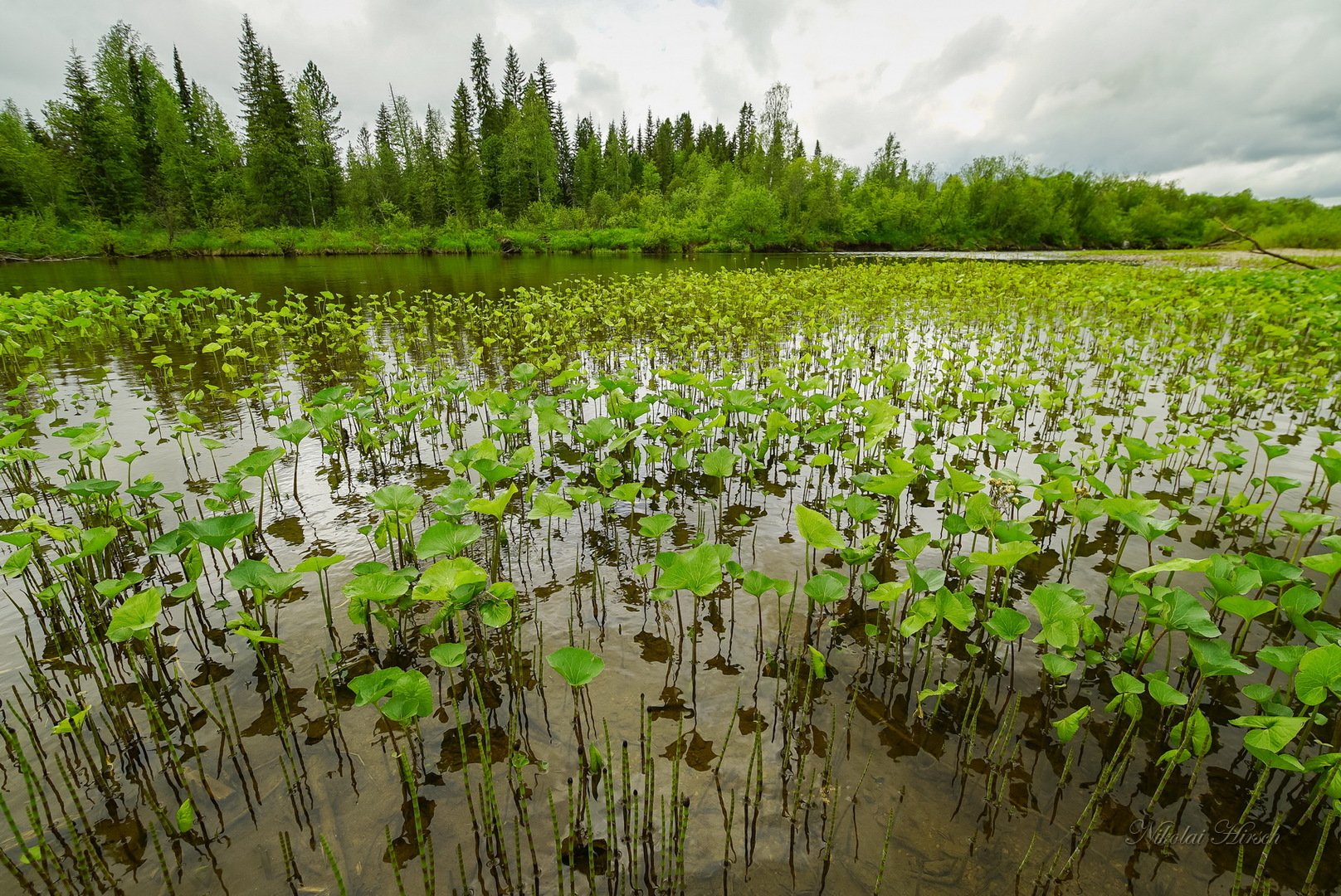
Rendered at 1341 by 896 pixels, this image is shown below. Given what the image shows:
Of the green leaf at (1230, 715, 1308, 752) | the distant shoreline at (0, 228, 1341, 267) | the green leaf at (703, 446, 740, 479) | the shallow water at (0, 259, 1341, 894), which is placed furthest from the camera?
the distant shoreline at (0, 228, 1341, 267)

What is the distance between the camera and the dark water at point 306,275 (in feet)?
64.8

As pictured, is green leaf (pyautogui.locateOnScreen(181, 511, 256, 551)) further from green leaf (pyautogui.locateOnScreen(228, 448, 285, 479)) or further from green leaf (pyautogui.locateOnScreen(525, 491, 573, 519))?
green leaf (pyautogui.locateOnScreen(525, 491, 573, 519))

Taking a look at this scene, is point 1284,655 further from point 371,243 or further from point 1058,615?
point 371,243

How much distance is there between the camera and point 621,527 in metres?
4.72

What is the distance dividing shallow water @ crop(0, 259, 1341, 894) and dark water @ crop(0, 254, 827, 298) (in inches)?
710

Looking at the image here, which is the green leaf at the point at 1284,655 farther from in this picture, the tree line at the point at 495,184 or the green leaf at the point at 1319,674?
the tree line at the point at 495,184

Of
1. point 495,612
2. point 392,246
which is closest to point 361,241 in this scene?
point 392,246

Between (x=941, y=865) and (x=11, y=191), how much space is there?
2528 inches

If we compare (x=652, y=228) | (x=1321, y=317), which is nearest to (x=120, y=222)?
(x=652, y=228)

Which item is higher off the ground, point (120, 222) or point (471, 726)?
point (120, 222)

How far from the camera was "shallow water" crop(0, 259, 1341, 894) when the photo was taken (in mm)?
2164

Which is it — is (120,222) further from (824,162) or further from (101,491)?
(824,162)

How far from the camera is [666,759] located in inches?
104

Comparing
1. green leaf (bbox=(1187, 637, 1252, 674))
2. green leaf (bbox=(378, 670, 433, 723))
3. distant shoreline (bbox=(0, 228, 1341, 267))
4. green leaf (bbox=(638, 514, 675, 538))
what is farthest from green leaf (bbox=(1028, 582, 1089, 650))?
distant shoreline (bbox=(0, 228, 1341, 267))
